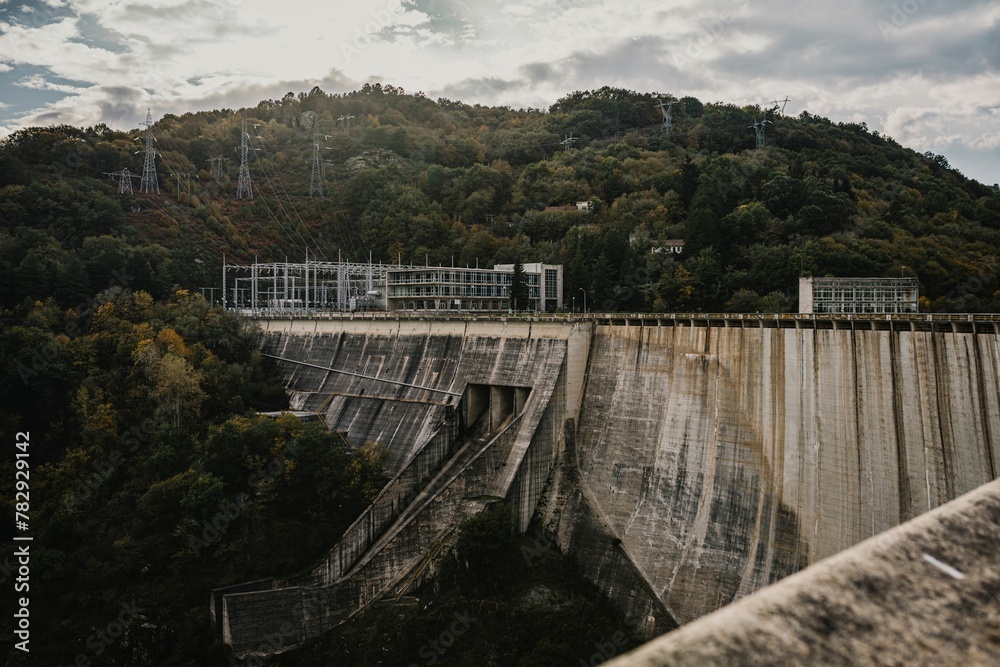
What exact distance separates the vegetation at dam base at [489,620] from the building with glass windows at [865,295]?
2570cm

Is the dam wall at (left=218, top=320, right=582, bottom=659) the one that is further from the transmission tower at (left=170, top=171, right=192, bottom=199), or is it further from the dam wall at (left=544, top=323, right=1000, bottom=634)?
the transmission tower at (left=170, top=171, right=192, bottom=199)

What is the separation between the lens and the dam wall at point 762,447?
22.8 metres

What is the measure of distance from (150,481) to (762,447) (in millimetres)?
29057

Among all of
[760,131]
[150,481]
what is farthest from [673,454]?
[760,131]

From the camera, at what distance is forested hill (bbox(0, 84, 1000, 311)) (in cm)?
5422

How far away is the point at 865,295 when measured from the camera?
47312 mm

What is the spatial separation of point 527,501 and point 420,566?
5.63 meters

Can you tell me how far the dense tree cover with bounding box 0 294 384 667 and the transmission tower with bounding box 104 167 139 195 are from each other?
3420cm

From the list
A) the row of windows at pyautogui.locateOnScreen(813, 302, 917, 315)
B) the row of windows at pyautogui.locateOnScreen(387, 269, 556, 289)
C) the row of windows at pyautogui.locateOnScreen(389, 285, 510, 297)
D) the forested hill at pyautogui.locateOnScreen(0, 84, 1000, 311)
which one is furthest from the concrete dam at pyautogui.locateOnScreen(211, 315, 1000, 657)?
the row of windows at pyautogui.locateOnScreen(387, 269, 556, 289)


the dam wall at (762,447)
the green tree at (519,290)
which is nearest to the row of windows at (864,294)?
the dam wall at (762,447)

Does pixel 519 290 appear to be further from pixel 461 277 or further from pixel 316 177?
pixel 316 177

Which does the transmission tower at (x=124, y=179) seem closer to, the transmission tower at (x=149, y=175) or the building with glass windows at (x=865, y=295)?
the transmission tower at (x=149, y=175)

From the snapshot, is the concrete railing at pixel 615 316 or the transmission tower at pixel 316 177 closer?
the concrete railing at pixel 615 316

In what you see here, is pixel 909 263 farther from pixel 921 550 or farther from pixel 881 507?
pixel 921 550
